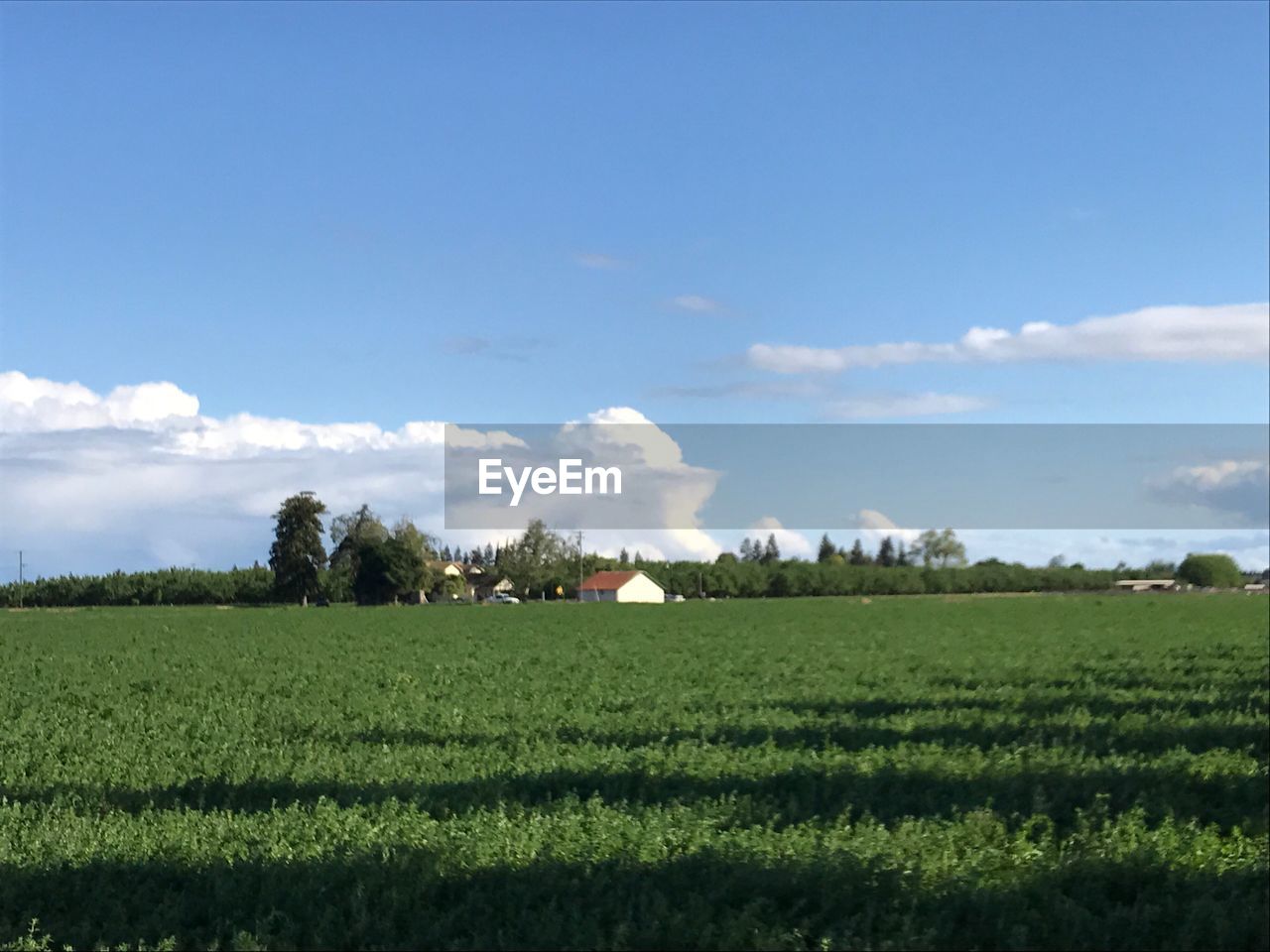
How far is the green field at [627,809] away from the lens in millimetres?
8031

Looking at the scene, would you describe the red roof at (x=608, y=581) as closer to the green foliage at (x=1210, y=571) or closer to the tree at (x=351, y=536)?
the tree at (x=351, y=536)

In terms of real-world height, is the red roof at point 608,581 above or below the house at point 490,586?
above

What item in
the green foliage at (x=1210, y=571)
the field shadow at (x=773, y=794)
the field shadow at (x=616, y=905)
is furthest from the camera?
the green foliage at (x=1210, y=571)

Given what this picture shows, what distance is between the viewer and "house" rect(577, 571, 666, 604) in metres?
122

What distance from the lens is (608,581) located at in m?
125

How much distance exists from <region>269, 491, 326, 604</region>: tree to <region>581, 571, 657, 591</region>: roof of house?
3102cm

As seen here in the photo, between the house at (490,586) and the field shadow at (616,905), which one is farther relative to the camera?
the house at (490,586)

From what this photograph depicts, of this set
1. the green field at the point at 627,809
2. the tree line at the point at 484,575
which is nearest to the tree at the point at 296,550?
the tree line at the point at 484,575

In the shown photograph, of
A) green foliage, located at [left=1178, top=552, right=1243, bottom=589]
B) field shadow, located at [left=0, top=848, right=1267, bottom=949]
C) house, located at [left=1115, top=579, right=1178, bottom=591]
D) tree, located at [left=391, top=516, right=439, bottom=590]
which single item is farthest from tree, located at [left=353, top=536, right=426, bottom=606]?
green foliage, located at [left=1178, top=552, right=1243, bottom=589]

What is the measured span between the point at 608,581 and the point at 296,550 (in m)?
34.8

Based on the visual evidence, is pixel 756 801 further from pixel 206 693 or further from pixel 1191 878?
pixel 206 693

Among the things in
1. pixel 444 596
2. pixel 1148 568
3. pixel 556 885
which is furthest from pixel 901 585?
pixel 556 885

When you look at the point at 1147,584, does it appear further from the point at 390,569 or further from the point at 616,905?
the point at 616,905

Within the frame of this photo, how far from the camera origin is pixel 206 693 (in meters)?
22.0
